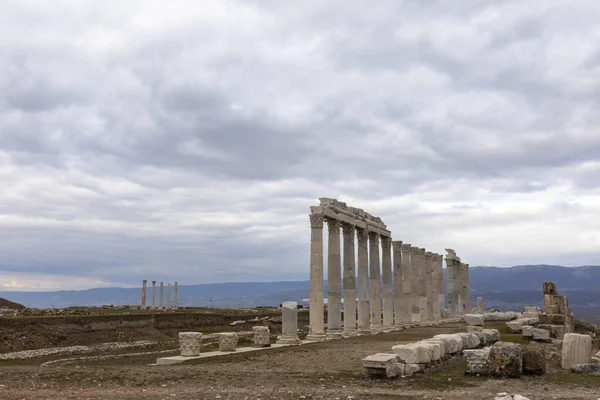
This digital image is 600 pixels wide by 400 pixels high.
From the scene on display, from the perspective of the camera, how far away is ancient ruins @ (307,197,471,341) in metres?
34.2

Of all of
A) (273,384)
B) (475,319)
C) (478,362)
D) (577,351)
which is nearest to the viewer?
(273,384)

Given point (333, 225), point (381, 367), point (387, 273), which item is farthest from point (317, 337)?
point (381, 367)

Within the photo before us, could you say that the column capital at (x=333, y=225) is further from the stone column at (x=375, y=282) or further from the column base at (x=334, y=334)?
the stone column at (x=375, y=282)

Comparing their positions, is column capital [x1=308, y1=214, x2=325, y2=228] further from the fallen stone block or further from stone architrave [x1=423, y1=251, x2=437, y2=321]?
stone architrave [x1=423, y1=251, x2=437, y2=321]

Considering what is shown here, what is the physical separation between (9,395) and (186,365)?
26.9 feet

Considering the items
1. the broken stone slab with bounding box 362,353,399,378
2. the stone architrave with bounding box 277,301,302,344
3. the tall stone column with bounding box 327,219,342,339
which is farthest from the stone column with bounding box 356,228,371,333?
the broken stone slab with bounding box 362,353,399,378

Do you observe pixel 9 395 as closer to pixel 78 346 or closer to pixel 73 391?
pixel 73 391

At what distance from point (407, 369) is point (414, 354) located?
753 millimetres

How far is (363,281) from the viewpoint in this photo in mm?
40312

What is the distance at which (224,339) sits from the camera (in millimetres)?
28125

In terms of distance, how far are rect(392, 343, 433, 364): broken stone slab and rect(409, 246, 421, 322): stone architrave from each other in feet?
99.5

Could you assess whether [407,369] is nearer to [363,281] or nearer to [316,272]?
[316,272]

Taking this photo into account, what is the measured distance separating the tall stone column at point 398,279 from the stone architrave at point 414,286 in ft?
6.01

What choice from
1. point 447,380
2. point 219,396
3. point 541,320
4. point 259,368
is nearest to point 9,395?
point 219,396
